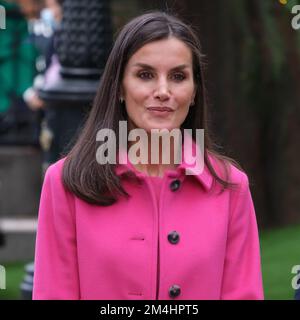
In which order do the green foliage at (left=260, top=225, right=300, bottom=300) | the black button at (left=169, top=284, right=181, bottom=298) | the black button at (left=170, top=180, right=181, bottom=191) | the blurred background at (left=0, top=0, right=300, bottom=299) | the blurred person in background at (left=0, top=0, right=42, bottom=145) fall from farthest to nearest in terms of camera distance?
the blurred person in background at (left=0, top=0, right=42, bottom=145) < the green foliage at (left=260, top=225, right=300, bottom=300) < the blurred background at (left=0, top=0, right=300, bottom=299) < the black button at (left=170, top=180, right=181, bottom=191) < the black button at (left=169, top=284, right=181, bottom=298)

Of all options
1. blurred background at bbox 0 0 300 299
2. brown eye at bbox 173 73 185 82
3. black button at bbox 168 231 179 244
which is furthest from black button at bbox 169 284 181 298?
blurred background at bbox 0 0 300 299

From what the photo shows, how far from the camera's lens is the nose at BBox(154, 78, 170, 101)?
3186 mm

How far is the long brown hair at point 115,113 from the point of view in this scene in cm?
321

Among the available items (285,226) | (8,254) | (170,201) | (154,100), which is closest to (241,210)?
(170,201)

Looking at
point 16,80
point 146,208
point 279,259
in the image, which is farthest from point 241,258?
point 16,80

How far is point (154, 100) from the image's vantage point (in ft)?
10.5

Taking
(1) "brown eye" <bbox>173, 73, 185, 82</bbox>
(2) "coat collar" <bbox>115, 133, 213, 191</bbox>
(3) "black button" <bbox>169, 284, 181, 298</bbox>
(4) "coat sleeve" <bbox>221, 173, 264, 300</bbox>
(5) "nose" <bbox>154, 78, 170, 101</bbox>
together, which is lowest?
(3) "black button" <bbox>169, 284, 181, 298</bbox>

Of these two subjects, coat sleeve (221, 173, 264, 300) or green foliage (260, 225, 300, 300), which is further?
green foliage (260, 225, 300, 300)

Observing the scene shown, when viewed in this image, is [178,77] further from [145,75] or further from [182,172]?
[182,172]

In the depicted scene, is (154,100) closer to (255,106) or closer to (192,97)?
(192,97)

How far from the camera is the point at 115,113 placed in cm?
330

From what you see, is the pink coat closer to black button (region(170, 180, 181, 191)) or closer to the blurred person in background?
black button (region(170, 180, 181, 191))

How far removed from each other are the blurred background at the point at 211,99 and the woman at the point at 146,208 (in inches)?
114

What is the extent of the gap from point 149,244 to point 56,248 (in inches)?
10.9
